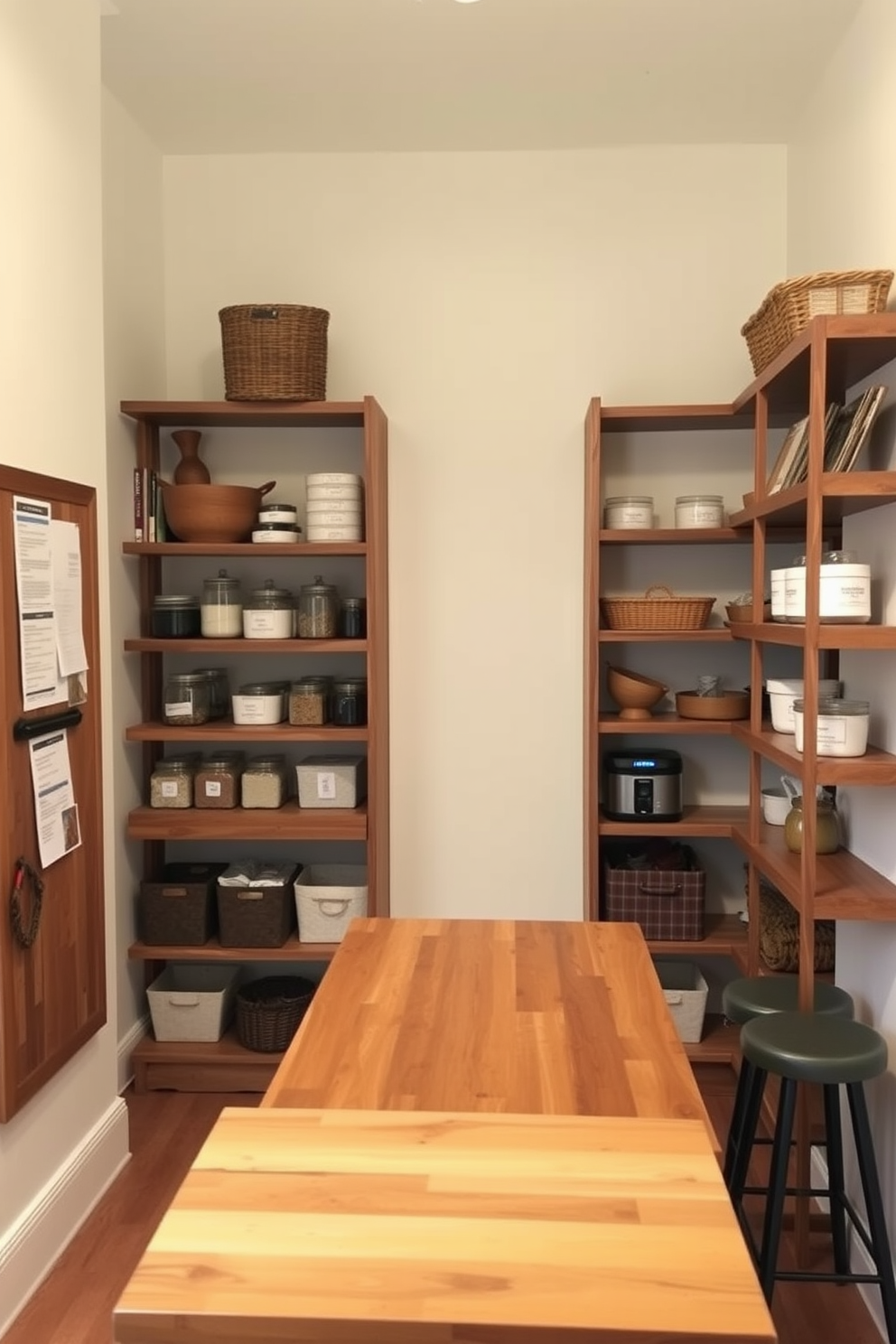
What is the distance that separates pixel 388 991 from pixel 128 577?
1931 mm

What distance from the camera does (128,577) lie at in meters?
3.28

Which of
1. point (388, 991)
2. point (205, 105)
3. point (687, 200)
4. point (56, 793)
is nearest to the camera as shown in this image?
point (388, 991)

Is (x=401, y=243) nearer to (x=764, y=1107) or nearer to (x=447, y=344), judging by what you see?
(x=447, y=344)

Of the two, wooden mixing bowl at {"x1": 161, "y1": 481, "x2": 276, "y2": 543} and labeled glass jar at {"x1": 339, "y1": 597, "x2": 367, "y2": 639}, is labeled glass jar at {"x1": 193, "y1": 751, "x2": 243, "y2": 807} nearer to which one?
labeled glass jar at {"x1": 339, "y1": 597, "x2": 367, "y2": 639}

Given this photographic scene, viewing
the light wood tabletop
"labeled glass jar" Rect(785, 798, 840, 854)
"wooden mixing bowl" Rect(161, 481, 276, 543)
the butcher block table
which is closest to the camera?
the butcher block table

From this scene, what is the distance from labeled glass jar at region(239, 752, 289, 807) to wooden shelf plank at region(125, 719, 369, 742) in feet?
0.43

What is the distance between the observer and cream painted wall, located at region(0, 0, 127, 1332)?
2.13 m

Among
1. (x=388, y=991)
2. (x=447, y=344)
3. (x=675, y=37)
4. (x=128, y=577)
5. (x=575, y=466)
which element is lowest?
(x=388, y=991)

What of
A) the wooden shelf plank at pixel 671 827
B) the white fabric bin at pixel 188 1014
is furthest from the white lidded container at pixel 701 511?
the white fabric bin at pixel 188 1014

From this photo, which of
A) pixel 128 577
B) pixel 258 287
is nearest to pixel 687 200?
pixel 258 287

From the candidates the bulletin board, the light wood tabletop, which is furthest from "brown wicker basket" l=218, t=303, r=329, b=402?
the light wood tabletop

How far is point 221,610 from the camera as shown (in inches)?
127

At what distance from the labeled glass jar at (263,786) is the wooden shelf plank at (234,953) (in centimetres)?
44

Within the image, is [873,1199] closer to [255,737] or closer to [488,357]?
[255,737]
